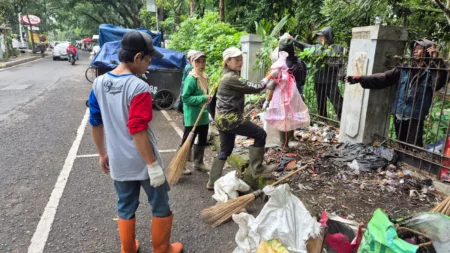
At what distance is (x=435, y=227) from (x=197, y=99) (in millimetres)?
2701

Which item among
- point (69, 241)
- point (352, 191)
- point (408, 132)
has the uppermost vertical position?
point (408, 132)

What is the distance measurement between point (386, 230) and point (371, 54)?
291 cm

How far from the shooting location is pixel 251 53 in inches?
304

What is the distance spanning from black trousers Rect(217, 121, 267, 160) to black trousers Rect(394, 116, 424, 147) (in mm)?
1891

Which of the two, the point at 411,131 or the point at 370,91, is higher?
the point at 370,91

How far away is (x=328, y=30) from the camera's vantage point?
5.82m

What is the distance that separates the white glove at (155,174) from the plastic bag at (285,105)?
2418 millimetres

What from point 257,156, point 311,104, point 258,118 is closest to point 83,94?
point 258,118

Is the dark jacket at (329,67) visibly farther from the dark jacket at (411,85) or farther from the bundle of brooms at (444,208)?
the bundle of brooms at (444,208)

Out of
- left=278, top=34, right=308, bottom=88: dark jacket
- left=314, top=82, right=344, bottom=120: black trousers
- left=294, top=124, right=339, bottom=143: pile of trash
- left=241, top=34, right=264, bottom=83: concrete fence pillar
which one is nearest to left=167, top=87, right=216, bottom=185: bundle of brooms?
left=278, top=34, right=308, bottom=88: dark jacket

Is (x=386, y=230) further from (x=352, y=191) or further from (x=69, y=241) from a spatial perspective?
(x=69, y=241)

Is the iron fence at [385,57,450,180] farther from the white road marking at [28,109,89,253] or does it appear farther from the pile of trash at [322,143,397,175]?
the white road marking at [28,109,89,253]

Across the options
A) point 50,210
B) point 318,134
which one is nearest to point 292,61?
point 318,134

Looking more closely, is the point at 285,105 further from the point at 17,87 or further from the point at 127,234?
the point at 17,87
